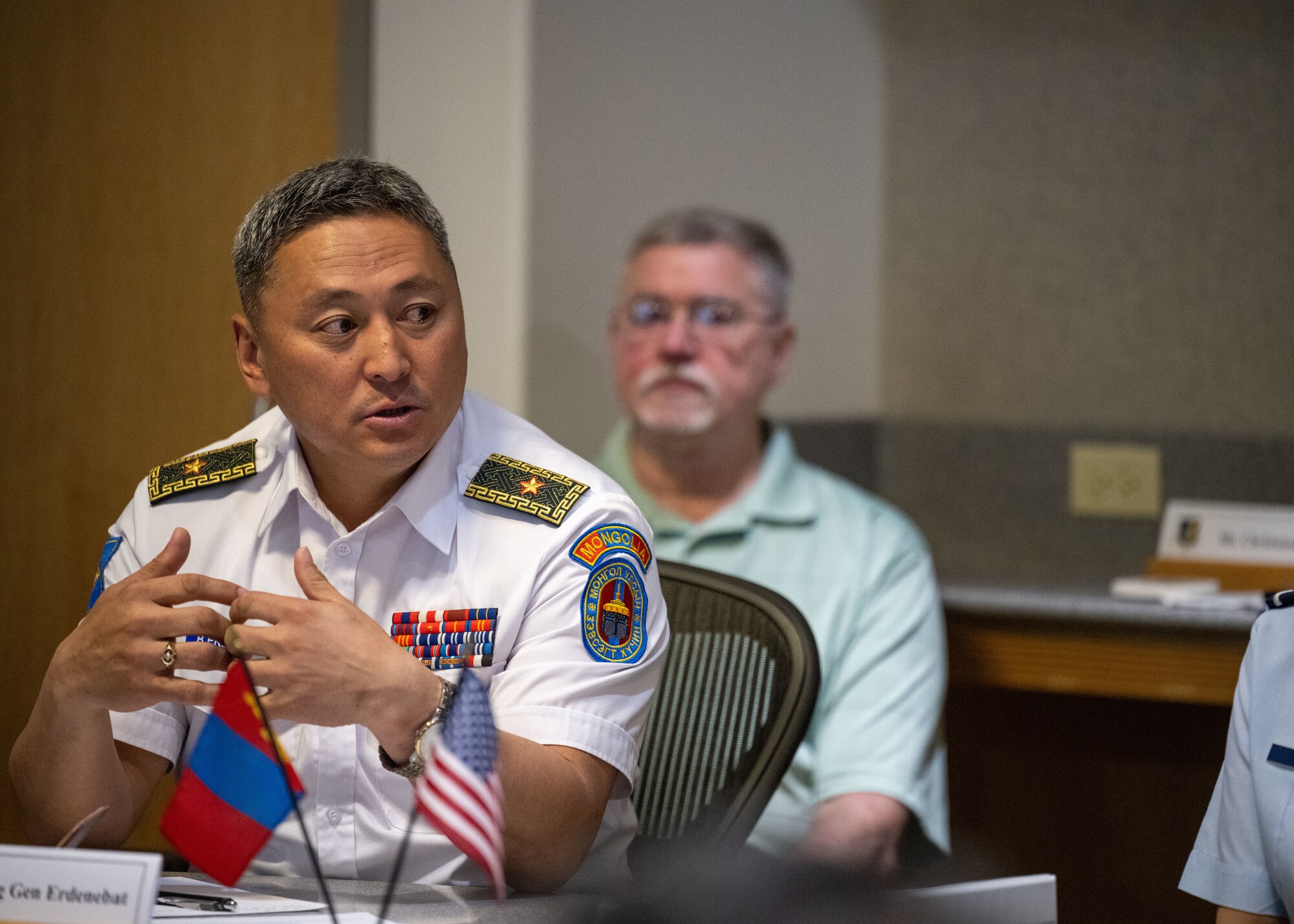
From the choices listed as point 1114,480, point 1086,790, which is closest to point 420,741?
point 1086,790

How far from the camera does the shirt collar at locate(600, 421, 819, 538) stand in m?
2.25

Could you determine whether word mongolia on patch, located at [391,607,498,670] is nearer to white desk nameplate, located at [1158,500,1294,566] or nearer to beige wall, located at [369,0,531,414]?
beige wall, located at [369,0,531,414]

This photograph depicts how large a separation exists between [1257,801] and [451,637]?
2.18ft

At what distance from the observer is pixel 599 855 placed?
1.24 m

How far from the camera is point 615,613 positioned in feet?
3.88

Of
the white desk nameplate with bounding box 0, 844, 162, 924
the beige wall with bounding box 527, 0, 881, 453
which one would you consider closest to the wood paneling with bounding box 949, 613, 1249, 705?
the beige wall with bounding box 527, 0, 881, 453

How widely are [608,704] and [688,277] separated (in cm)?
133

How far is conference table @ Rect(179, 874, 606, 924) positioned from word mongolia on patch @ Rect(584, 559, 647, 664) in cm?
21

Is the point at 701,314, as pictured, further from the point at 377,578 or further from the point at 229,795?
the point at 229,795

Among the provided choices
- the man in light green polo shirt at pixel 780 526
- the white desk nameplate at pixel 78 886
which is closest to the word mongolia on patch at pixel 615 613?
the white desk nameplate at pixel 78 886

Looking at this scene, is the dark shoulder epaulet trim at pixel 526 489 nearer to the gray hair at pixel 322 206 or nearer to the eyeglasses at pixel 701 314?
the gray hair at pixel 322 206

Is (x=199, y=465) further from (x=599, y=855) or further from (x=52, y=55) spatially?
(x=52, y=55)

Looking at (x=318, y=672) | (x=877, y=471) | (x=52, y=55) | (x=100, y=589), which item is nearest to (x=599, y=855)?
(x=318, y=672)

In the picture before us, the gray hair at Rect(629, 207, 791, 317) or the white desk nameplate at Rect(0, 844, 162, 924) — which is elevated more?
the gray hair at Rect(629, 207, 791, 317)
